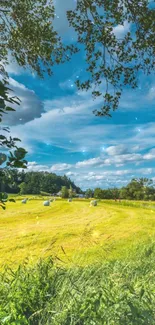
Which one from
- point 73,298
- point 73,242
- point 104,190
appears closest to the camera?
point 73,298

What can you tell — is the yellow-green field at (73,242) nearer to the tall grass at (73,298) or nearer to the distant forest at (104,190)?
the tall grass at (73,298)

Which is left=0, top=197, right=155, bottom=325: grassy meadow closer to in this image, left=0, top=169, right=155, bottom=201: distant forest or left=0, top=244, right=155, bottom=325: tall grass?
left=0, top=244, right=155, bottom=325: tall grass

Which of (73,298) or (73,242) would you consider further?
(73,242)

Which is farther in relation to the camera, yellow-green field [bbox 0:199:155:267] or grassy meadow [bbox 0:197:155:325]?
yellow-green field [bbox 0:199:155:267]

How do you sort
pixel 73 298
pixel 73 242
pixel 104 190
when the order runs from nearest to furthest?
pixel 73 298 < pixel 73 242 < pixel 104 190

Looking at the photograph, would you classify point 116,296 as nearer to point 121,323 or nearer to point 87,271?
point 121,323

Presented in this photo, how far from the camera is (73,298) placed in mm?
3801

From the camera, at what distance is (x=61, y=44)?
8867 mm

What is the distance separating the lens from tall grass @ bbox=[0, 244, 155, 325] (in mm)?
3367

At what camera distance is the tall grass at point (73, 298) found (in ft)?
11.0

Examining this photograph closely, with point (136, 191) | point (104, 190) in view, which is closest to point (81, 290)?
point (104, 190)

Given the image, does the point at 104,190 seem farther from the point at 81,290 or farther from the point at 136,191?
the point at 81,290

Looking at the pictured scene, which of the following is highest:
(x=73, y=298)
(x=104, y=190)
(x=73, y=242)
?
(x=104, y=190)

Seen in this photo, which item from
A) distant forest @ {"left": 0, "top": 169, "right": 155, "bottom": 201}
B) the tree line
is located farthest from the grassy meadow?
the tree line
